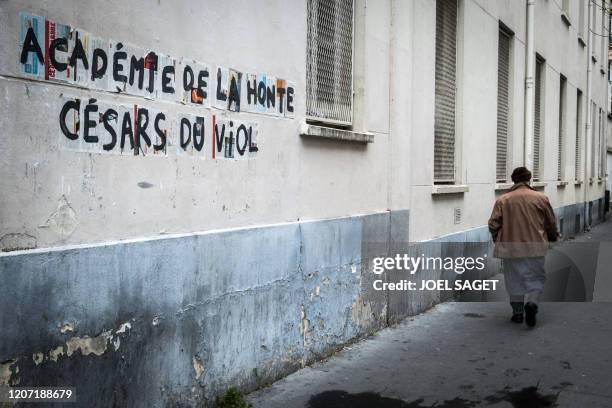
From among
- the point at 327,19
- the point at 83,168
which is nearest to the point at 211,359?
the point at 83,168

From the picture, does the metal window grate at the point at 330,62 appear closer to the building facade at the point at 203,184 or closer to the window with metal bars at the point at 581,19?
the building facade at the point at 203,184

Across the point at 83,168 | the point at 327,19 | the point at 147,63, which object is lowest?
the point at 83,168

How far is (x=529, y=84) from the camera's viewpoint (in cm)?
1342

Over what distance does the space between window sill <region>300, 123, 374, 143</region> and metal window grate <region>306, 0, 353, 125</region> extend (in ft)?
0.50

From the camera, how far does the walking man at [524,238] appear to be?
7852 millimetres

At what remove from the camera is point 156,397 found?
4145mm

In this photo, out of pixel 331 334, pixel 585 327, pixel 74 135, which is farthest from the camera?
pixel 585 327

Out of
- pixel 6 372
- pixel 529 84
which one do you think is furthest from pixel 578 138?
pixel 6 372

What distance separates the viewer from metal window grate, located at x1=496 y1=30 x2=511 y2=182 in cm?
1238

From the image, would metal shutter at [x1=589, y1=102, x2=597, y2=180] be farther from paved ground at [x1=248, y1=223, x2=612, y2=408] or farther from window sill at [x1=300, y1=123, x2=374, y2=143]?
window sill at [x1=300, y1=123, x2=374, y2=143]

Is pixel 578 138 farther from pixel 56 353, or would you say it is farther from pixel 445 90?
pixel 56 353

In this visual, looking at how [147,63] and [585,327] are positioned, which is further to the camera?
[585,327]

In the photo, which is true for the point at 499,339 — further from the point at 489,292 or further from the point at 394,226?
the point at 489,292

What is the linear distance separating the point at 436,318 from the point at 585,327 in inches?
64.7
